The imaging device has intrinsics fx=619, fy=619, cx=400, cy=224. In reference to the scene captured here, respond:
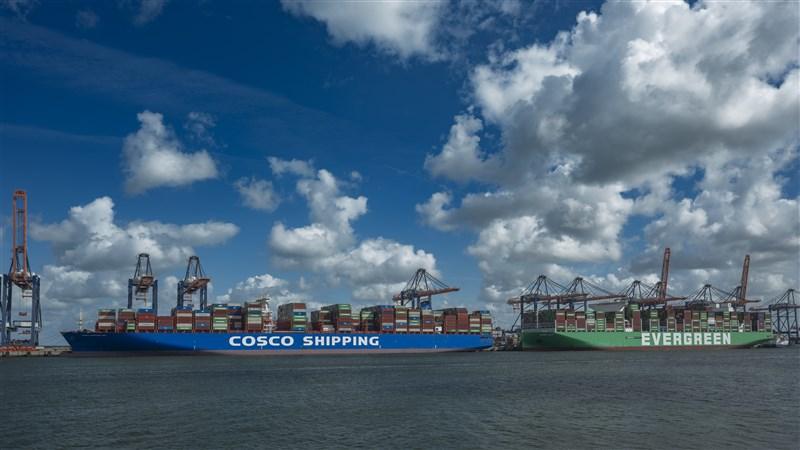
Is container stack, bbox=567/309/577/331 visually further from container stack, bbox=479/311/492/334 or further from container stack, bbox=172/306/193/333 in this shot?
container stack, bbox=172/306/193/333

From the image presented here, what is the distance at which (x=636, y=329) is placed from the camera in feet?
495

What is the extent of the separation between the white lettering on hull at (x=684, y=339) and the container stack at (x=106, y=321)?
4633 inches

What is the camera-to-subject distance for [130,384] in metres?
58.7

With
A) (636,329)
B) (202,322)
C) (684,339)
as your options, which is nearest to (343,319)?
(202,322)

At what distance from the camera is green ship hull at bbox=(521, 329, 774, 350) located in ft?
464

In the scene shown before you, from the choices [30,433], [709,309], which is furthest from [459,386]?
[709,309]

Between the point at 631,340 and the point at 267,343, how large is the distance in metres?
87.3

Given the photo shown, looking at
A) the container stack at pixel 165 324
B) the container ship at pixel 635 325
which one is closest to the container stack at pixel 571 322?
the container ship at pixel 635 325

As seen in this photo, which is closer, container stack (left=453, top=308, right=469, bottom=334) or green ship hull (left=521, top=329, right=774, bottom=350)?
container stack (left=453, top=308, right=469, bottom=334)

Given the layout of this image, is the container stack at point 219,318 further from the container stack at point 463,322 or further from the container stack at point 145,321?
the container stack at point 463,322

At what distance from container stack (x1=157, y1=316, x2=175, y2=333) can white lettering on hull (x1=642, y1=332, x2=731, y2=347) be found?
354 ft

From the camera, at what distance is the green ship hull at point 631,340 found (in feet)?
464

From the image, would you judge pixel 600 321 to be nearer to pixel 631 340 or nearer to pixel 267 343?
pixel 631 340

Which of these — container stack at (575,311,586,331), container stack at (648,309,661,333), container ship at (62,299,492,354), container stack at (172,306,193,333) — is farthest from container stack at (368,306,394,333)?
container stack at (648,309,661,333)
